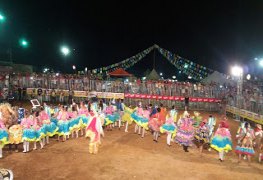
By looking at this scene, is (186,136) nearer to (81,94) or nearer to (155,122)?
(155,122)

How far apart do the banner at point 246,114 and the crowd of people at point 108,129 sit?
5.43 metres

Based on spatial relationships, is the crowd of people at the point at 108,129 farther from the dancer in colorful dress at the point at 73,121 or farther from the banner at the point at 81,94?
the banner at the point at 81,94

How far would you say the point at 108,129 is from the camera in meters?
16.7

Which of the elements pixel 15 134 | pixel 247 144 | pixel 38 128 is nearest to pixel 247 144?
pixel 247 144

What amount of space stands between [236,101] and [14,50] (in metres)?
46.8

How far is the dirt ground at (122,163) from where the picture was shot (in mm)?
9398

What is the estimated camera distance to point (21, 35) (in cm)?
5428

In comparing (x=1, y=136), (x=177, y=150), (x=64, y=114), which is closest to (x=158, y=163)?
(x=177, y=150)

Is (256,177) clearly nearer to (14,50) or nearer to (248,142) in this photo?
(248,142)

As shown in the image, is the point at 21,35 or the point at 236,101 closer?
the point at 236,101

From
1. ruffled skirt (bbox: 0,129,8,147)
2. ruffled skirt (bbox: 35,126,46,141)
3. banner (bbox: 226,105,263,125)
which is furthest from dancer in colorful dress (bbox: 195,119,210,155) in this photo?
ruffled skirt (bbox: 0,129,8,147)

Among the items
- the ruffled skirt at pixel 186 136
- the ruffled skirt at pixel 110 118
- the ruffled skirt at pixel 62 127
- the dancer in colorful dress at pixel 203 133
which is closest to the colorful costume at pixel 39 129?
the ruffled skirt at pixel 62 127

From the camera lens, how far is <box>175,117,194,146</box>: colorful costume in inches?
484

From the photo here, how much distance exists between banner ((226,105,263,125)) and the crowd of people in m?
5.43
